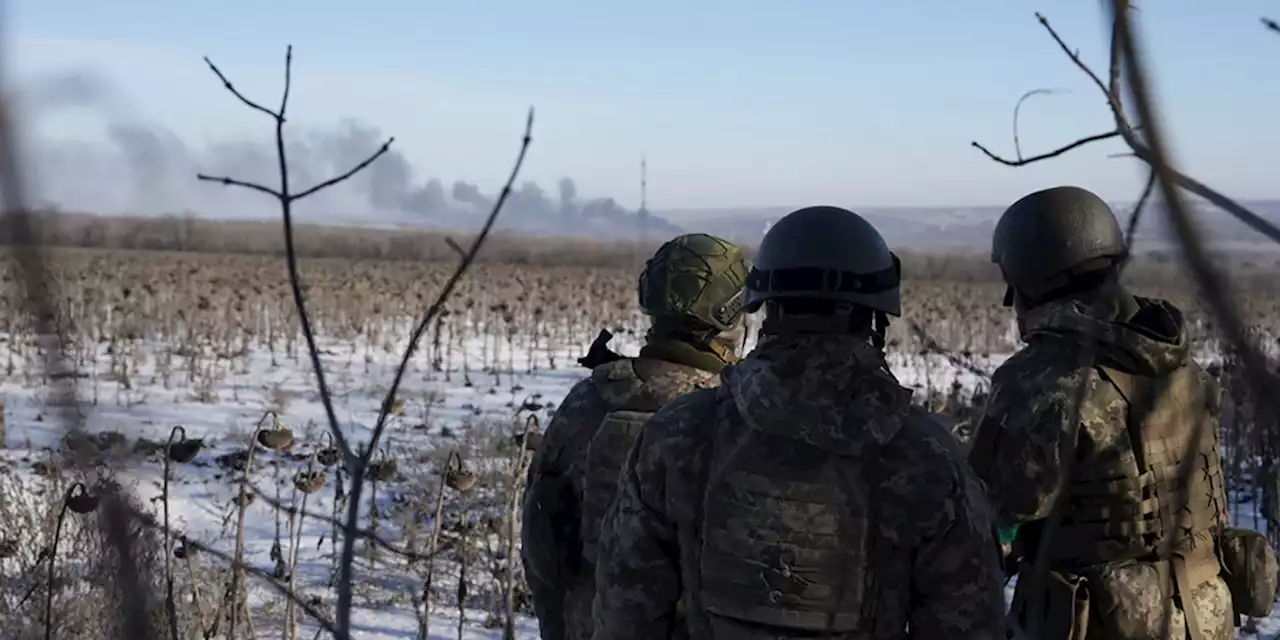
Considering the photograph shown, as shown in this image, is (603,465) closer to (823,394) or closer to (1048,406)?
(823,394)

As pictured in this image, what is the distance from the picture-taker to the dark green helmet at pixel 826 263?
2.06m

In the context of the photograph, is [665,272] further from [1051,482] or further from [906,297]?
[906,297]

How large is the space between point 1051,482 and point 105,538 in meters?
2.33

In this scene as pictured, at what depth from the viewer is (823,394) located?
1941 mm

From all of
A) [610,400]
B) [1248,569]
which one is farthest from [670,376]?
[1248,569]

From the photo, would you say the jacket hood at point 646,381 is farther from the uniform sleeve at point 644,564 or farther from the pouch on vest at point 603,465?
the uniform sleeve at point 644,564

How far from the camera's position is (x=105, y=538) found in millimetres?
838

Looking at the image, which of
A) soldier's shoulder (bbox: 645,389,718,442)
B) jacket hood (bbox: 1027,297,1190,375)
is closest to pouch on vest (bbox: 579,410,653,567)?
soldier's shoulder (bbox: 645,389,718,442)

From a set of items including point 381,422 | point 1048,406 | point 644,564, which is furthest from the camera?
point 1048,406

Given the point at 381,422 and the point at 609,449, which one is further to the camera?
the point at 609,449

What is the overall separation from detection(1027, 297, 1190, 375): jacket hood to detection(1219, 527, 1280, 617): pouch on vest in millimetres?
528

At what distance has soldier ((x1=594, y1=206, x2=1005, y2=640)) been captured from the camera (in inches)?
75.6

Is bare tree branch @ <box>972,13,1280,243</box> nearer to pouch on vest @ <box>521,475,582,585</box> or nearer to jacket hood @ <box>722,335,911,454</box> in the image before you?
jacket hood @ <box>722,335,911,454</box>

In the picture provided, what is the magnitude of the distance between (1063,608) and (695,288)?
1.21 meters
